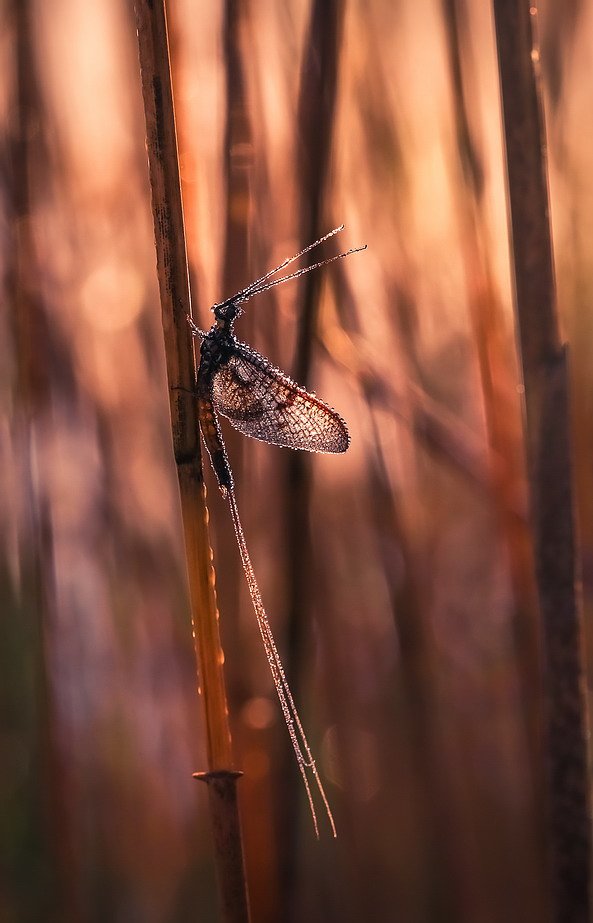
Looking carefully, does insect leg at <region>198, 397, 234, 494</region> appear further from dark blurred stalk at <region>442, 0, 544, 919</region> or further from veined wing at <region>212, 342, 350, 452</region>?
dark blurred stalk at <region>442, 0, 544, 919</region>

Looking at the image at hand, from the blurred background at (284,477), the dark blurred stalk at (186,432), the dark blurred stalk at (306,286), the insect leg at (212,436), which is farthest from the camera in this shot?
the blurred background at (284,477)

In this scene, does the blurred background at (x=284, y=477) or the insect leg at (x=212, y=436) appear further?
the blurred background at (x=284, y=477)

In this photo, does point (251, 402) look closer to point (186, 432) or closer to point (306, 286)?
point (186, 432)

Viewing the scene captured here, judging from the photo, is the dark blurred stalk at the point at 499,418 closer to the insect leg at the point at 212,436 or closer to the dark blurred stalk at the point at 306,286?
the dark blurred stalk at the point at 306,286

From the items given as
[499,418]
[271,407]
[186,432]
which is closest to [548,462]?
[271,407]

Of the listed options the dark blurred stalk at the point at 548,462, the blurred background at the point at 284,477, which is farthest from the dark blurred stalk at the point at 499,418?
the dark blurred stalk at the point at 548,462

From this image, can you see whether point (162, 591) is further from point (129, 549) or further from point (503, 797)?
point (503, 797)
